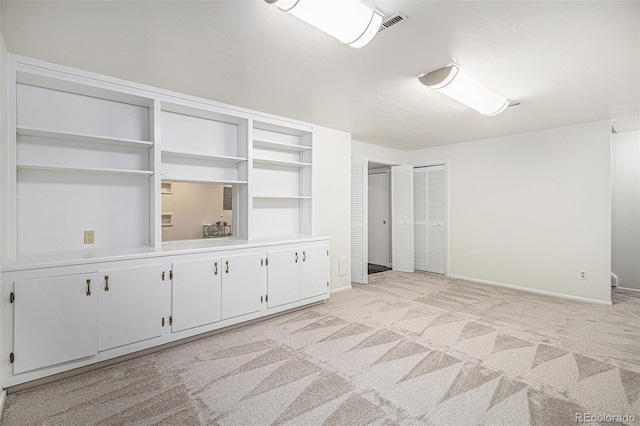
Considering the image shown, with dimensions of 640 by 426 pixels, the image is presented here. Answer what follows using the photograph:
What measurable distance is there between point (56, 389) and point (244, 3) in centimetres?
288

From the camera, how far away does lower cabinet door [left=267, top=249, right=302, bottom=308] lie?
3.67 metres

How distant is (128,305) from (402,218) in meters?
5.01

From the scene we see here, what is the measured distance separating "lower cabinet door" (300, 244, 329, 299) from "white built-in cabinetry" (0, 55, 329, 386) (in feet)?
0.06

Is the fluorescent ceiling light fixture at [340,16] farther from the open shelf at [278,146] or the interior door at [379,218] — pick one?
the interior door at [379,218]

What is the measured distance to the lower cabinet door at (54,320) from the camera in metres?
2.24

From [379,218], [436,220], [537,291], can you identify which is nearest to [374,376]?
[537,291]

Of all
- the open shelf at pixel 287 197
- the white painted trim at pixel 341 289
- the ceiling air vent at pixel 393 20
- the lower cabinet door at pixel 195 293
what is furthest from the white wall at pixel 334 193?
the ceiling air vent at pixel 393 20

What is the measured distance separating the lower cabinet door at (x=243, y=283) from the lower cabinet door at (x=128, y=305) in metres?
0.64

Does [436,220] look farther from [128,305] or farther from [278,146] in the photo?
[128,305]

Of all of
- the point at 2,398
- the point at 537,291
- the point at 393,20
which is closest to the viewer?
the point at 393,20

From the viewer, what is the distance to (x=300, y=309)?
4.02 m

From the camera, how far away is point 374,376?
8.04 ft

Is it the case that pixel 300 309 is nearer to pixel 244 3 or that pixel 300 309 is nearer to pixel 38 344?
pixel 38 344

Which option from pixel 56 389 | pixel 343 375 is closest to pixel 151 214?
pixel 56 389
